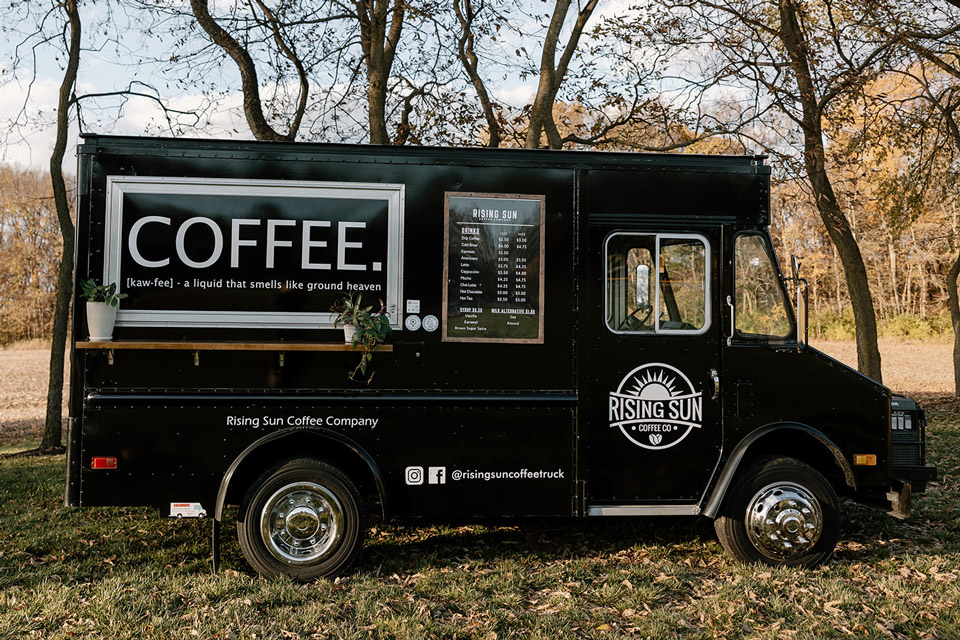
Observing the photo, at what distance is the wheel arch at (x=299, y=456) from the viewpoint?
16.7 ft

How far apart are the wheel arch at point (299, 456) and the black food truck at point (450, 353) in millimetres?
20

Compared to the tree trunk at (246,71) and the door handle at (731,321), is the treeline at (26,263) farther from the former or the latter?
the door handle at (731,321)

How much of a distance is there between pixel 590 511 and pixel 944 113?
38.5 ft

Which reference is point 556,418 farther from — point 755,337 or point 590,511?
point 755,337

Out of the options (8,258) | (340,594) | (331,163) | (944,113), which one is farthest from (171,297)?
(8,258)

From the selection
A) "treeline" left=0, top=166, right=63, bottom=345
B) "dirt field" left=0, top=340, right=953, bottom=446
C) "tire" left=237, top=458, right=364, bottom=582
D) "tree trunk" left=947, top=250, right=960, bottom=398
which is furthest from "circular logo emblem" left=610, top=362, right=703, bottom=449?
"treeline" left=0, top=166, right=63, bottom=345

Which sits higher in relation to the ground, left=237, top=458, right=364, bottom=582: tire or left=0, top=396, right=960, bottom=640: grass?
left=237, top=458, right=364, bottom=582: tire

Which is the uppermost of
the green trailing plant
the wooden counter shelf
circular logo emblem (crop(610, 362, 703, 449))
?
the green trailing plant

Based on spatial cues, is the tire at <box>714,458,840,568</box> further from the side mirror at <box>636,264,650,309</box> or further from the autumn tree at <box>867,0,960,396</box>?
the autumn tree at <box>867,0,960,396</box>

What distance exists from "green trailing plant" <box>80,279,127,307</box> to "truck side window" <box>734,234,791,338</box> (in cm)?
447

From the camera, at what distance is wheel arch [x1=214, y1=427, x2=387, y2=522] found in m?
5.09

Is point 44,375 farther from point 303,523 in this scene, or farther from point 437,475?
point 437,475

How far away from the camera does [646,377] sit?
5410 mm

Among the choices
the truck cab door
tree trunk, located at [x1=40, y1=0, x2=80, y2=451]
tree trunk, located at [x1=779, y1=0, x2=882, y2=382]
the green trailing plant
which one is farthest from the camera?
tree trunk, located at [x1=779, y1=0, x2=882, y2=382]
